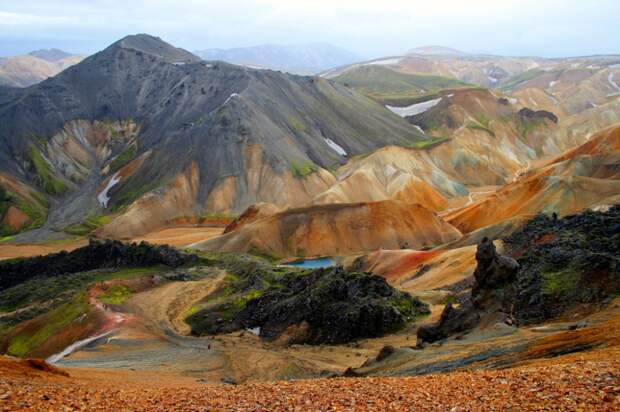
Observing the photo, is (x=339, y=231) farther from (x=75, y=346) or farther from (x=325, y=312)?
(x=75, y=346)

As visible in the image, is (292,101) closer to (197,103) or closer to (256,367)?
(197,103)

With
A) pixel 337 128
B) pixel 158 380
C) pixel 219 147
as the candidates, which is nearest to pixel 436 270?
pixel 158 380

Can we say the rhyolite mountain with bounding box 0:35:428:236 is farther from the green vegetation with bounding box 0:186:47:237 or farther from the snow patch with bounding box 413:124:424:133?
the snow patch with bounding box 413:124:424:133

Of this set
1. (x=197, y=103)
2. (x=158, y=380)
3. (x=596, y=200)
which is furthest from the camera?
(x=197, y=103)

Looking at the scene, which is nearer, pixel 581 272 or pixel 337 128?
pixel 581 272

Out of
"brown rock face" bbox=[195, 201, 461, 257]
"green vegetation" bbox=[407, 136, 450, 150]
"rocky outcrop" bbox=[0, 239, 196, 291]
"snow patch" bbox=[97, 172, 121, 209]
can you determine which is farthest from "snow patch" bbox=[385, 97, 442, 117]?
"rocky outcrop" bbox=[0, 239, 196, 291]

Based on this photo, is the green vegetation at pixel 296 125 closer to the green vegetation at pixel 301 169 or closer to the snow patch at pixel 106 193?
the green vegetation at pixel 301 169

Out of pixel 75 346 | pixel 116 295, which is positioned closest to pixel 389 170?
pixel 116 295
